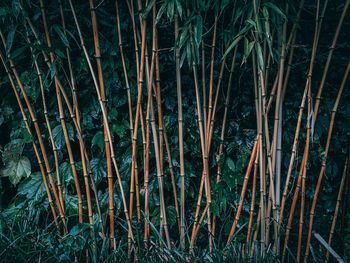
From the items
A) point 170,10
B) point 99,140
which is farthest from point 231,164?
point 170,10

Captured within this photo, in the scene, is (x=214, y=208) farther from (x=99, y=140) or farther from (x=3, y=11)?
(x=3, y=11)

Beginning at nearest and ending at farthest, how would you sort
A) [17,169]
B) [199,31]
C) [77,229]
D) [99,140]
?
[199,31], [77,229], [99,140], [17,169]

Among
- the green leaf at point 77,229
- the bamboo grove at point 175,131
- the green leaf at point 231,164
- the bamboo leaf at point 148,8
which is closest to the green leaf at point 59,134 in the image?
the bamboo grove at point 175,131

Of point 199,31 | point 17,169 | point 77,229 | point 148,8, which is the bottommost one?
point 77,229

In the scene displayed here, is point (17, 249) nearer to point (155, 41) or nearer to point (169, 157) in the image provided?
point (169, 157)

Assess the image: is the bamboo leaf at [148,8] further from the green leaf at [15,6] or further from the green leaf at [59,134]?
the green leaf at [59,134]

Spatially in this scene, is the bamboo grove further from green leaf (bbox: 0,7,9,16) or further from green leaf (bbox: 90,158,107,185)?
green leaf (bbox: 0,7,9,16)

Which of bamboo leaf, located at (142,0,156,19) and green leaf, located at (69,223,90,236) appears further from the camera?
green leaf, located at (69,223,90,236)

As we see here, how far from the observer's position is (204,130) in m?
1.50

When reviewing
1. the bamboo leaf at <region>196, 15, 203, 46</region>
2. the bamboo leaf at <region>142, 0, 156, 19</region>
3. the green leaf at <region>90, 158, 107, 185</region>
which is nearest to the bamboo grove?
the green leaf at <region>90, 158, 107, 185</region>

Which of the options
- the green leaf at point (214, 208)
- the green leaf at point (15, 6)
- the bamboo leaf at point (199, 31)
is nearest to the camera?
the bamboo leaf at point (199, 31)

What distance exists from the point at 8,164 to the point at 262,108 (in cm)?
160

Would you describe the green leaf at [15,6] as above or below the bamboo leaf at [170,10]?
above

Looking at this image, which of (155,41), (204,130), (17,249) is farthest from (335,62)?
(17,249)
